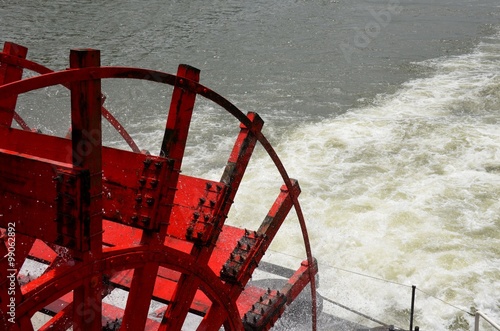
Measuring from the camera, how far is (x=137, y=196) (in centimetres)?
224

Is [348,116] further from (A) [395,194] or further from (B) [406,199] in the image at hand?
(B) [406,199]

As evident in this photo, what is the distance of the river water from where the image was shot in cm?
477

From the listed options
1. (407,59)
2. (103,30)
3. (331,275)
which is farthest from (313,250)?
(103,30)

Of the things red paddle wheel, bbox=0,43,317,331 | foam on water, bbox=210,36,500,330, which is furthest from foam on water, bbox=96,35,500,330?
red paddle wheel, bbox=0,43,317,331

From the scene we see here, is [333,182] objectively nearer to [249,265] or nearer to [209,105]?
[209,105]

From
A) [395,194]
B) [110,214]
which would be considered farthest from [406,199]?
[110,214]

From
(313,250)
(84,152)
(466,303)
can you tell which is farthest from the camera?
(313,250)

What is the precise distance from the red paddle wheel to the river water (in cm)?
90

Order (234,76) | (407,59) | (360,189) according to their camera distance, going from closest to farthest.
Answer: (360,189), (234,76), (407,59)

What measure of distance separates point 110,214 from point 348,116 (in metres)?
5.94

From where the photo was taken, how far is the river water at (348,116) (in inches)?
188

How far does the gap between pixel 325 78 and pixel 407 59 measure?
2.03 meters

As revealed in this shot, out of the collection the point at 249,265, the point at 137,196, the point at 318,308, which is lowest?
the point at 137,196

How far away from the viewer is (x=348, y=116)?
25.8 ft
